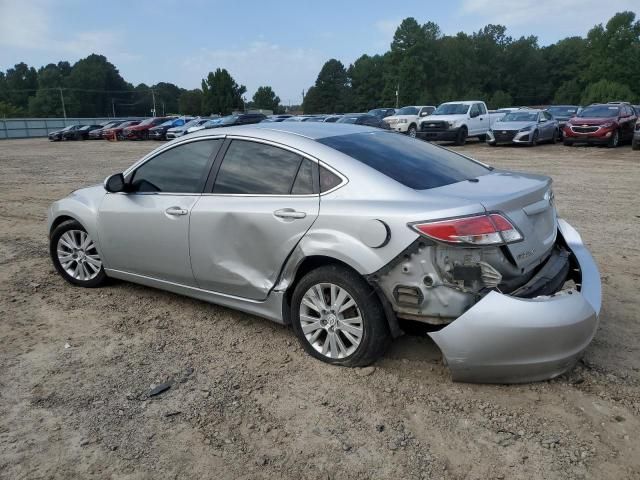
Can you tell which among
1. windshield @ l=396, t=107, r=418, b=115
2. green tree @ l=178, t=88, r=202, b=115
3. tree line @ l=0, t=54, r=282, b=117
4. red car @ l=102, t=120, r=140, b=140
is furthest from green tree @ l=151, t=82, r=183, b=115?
windshield @ l=396, t=107, r=418, b=115

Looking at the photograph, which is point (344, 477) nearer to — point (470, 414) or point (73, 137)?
point (470, 414)

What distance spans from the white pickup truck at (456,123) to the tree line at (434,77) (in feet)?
212

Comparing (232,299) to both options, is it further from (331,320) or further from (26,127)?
(26,127)

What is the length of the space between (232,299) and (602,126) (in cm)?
2006

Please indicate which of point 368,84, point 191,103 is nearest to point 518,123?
point 368,84

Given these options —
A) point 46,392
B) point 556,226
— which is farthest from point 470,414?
point 46,392

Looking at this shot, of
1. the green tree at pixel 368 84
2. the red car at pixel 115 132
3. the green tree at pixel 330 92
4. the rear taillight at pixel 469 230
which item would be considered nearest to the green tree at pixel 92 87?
the green tree at pixel 330 92

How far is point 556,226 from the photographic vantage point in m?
3.88

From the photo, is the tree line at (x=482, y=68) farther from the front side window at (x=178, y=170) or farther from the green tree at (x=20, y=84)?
the front side window at (x=178, y=170)

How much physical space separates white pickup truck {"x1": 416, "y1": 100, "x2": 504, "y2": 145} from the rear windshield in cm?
1999

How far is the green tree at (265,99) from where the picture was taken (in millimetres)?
123625

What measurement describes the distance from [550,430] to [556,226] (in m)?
1.58

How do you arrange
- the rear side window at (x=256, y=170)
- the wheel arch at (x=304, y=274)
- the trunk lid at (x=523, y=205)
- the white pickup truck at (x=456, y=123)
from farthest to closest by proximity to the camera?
the white pickup truck at (x=456, y=123) → the rear side window at (x=256, y=170) → the wheel arch at (x=304, y=274) → the trunk lid at (x=523, y=205)

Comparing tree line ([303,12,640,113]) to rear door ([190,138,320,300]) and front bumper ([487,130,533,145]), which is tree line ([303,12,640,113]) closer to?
front bumper ([487,130,533,145])
